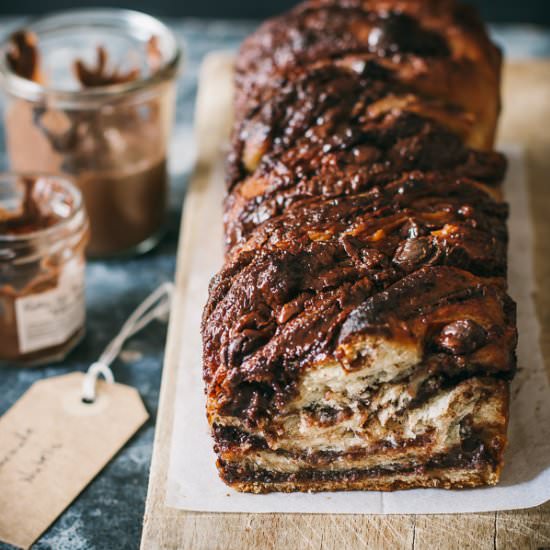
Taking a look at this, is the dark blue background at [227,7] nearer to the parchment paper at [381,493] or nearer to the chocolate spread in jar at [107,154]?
the chocolate spread in jar at [107,154]

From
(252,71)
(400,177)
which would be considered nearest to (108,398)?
(400,177)

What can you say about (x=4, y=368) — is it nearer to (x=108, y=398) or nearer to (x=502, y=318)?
(x=108, y=398)

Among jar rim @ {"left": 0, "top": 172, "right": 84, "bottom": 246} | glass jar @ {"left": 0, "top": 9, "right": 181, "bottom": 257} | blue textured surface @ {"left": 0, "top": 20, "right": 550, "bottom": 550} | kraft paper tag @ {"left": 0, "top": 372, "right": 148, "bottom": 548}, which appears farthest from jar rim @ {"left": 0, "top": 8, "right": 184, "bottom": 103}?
kraft paper tag @ {"left": 0, "top": 372, "right": 148, "bottom": 548}

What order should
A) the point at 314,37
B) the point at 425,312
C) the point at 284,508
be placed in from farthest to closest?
1. the point at 314,37
2. the point at 284,508
3. the point at 425,312

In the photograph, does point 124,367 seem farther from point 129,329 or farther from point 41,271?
point 41,271

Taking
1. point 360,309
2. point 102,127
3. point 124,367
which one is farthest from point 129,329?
point 360,309

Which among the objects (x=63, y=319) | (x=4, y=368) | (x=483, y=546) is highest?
(x=483, y=546)
